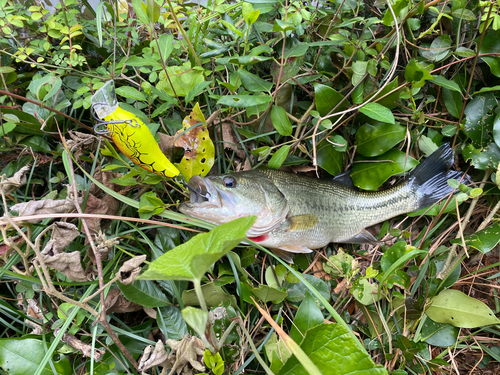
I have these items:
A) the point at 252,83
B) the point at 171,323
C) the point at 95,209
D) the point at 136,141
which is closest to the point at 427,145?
the point at 252,83

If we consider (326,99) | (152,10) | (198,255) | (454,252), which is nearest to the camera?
(198,255)

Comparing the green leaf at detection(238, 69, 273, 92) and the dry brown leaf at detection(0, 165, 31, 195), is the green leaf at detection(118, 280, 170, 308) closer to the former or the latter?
the dry brown leaf at detection(0, 165, 31, 195)

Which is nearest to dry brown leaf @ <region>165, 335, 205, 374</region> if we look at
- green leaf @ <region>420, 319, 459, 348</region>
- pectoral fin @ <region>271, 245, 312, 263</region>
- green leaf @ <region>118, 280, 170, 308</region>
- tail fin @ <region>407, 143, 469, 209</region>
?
green leaf @ <region>118, 280, 170, 308</region>

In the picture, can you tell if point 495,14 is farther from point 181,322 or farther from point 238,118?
point 181,322

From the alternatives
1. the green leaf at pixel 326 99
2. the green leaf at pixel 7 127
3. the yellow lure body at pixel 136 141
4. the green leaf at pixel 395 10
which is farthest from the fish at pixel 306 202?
the green leaf at pixel 7 127

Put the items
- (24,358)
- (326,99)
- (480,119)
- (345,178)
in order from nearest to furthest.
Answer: (24,358)
(326,99)
(480,119)
(345,178)

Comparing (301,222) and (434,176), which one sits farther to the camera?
(434,176)

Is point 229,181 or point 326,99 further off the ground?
point 326,99

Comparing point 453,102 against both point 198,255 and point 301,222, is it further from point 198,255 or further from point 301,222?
point 198,255
